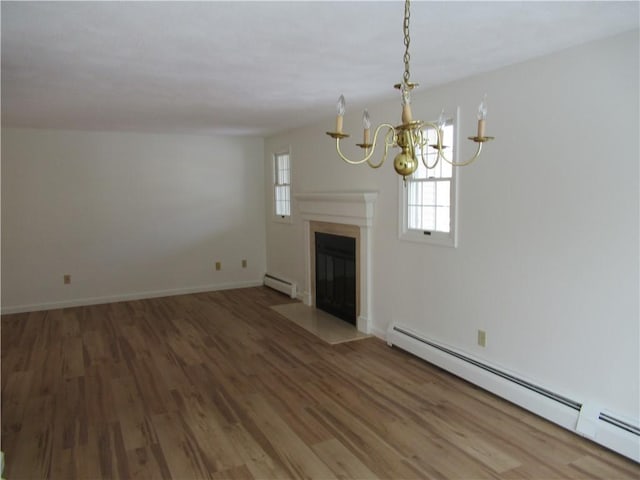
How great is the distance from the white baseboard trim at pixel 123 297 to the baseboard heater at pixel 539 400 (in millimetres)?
3721

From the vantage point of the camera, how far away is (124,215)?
6.42 metres

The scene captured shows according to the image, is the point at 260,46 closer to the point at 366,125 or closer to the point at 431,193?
the point at 366,125

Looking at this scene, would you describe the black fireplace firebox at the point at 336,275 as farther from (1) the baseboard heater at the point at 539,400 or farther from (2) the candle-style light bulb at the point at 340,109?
(2) the candle-style light bulb at the point at 340,109

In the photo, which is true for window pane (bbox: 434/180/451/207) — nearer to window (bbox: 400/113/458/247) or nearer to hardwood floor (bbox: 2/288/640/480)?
window (bbox: 400/113/458/247)

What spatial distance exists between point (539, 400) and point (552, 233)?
1.12 m

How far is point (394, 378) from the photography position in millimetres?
3725

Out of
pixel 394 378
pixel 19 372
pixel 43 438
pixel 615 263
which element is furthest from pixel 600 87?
pixel 19 372

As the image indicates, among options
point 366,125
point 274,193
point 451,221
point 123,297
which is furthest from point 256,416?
point 274,193

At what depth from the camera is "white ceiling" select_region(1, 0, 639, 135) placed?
2.15 metres

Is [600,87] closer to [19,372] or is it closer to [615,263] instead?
[615,263]

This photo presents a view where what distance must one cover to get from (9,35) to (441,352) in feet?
11.9

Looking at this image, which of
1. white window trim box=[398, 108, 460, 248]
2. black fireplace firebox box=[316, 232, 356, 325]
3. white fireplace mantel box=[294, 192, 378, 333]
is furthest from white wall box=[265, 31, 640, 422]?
black fireplace firebox box=[316, 232, 356, 325]

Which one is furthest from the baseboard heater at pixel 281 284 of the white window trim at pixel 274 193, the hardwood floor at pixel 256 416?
the hardwood floor at pixel 256 416

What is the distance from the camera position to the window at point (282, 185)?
22.2 ft
